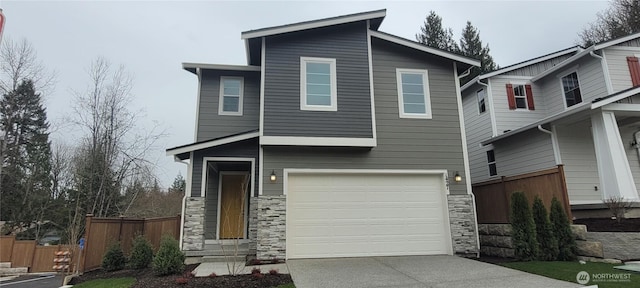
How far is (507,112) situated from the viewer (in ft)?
43.7

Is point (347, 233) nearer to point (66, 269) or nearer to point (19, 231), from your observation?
point (66, 269)

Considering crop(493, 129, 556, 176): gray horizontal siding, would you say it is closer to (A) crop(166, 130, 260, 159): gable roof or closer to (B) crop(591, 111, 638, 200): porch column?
(B) crop(591, 111, 638, 200): porch column

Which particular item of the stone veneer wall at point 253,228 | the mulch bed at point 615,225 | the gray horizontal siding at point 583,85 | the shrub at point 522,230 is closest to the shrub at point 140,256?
the stone veneer wall at point 253,228

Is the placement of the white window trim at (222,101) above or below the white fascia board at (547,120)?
above

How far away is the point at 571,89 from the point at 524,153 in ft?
10.6

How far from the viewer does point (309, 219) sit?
27.9ft

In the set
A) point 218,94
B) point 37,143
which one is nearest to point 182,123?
point 37,143

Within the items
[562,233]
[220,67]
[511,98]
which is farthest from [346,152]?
[511,98]

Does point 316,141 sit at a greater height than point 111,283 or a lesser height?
greater

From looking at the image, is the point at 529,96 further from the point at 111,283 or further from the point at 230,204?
the point at 111,283

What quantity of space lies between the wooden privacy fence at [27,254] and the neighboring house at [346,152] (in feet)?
24.7

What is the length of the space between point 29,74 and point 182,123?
9.07m

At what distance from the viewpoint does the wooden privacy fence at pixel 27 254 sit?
1230 cm

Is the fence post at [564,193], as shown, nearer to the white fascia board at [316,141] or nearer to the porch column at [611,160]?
the porch column at [611,160]
